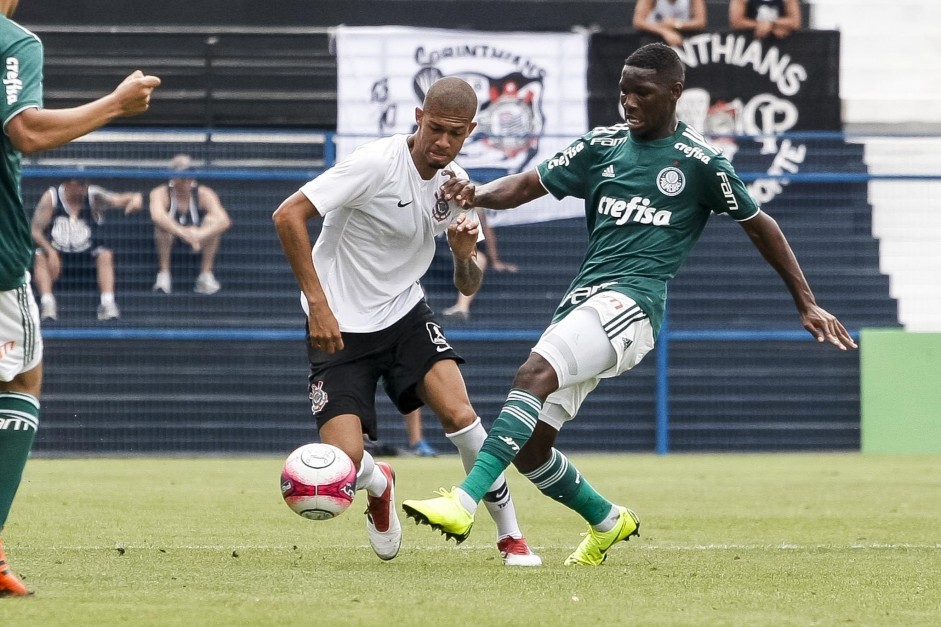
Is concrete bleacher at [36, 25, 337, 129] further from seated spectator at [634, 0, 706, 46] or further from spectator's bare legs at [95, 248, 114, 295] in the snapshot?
seated spectator at [634, 0, 706, 46]

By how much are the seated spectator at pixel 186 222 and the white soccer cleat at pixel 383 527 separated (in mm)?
8296

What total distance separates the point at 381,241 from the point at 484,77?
907cm

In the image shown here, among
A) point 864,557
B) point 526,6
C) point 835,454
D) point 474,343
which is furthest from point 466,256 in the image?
point 526,6

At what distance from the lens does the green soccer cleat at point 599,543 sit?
6289 mm

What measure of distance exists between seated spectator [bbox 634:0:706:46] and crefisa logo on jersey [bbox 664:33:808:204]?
0.16 meters

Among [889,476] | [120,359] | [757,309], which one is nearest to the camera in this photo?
[889,476]

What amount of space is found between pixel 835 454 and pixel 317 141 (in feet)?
19.3

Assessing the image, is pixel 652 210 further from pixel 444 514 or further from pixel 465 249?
pixel 444 514

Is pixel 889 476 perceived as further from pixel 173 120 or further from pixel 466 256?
pixel 173 120

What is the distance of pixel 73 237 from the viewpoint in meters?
14.1

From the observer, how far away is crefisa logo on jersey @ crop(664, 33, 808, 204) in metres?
15.5

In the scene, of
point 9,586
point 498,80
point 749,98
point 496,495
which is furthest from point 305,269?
point 749,98

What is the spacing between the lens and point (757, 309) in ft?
50.1

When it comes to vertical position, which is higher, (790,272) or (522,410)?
(790,272)
